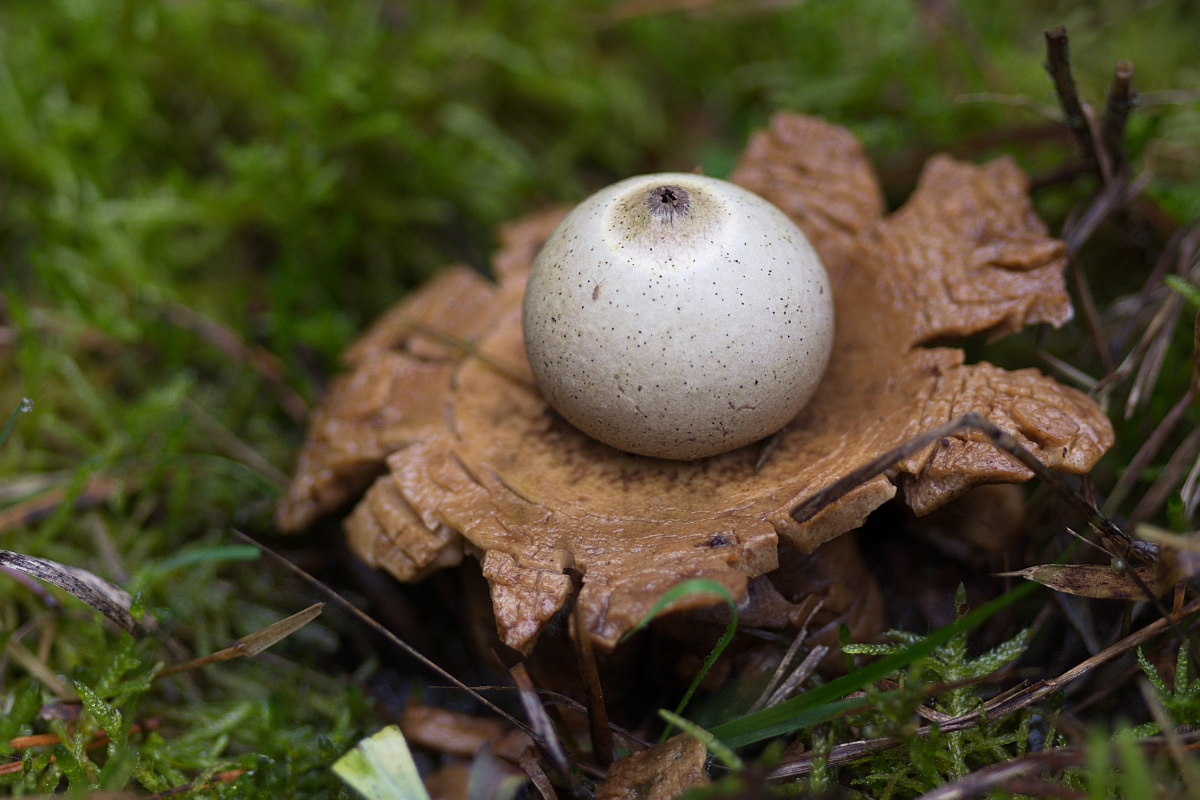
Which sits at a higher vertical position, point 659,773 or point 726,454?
point 726,454

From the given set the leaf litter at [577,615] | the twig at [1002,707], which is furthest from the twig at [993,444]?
the twig at [1002,707]

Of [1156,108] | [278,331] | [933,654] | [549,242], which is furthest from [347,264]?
[1156,108]

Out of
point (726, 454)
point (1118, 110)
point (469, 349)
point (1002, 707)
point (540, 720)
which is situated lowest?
point (1002, 707)

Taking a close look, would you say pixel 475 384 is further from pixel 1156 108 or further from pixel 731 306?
pixel 1156 108

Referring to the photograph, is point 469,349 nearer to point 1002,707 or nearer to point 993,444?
point 993,444

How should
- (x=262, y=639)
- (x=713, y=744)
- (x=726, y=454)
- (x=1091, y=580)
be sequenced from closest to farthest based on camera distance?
(x=713, y=744) → (x=1091, y=580) → (x=262, y=639) → (x=726, y=454)

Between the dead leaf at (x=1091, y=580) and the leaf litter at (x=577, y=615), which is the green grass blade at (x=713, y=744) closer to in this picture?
the leaf litter at (x=577, y=615)

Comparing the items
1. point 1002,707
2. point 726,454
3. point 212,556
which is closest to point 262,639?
point 212,556
